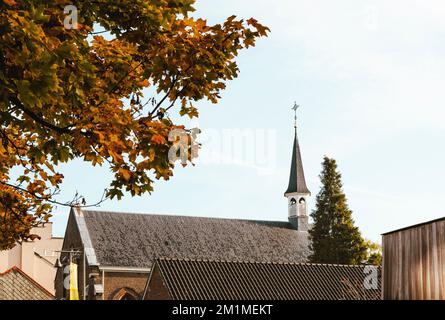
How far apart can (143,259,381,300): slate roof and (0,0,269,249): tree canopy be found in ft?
78.2

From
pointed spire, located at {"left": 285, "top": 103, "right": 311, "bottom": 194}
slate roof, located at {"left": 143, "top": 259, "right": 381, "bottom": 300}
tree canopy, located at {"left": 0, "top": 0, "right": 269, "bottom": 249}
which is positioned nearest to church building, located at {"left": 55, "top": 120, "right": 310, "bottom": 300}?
pointed spire, located at {"left": 285, "top": 103, "right": 311, "bottom": 194}

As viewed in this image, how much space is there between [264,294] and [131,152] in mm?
26511

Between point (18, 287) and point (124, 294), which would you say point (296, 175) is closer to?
point (124, 294)

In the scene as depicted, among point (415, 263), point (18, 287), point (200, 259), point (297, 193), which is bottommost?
point (18, 287)

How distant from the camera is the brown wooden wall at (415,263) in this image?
674 inches

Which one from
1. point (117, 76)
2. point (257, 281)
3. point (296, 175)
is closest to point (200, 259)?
point (257, 281)

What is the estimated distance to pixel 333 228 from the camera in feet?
168

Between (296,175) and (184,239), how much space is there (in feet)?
44.8

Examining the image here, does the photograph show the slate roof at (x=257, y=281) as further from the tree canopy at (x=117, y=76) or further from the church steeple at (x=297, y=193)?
the tree canopy at (x=117, y=76)

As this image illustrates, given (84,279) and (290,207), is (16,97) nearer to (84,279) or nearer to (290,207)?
(84,279)

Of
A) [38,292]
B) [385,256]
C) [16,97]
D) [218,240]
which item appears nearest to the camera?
[16,97]

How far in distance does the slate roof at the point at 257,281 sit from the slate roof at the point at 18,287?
33.2 ft

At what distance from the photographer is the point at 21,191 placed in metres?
14.9
